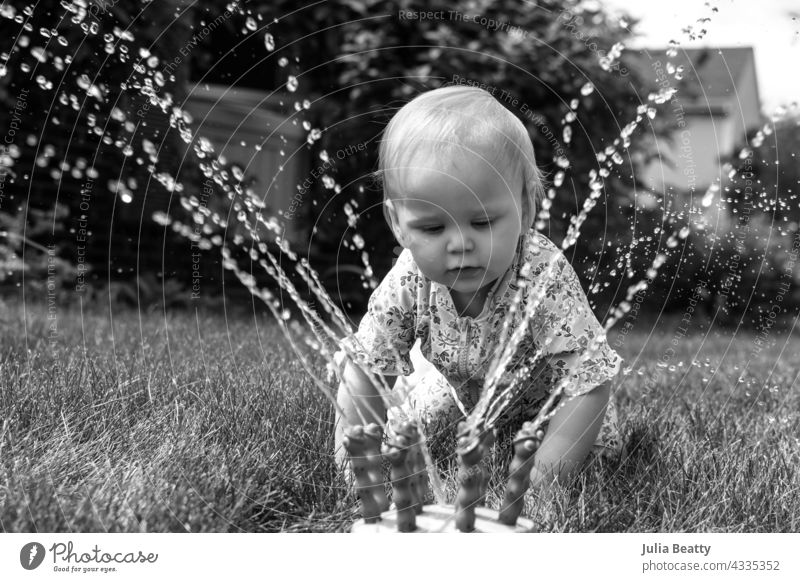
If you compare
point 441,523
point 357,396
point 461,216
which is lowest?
point 441,523

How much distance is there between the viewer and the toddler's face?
1.11m

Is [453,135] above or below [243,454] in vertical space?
above

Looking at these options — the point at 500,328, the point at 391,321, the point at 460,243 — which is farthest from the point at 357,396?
the point at 460,243

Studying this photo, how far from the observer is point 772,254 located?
10.7 ft

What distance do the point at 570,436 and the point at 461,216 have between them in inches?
15.3

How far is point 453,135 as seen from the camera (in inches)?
45.3

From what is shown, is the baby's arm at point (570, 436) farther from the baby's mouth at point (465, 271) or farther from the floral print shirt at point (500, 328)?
the baby's mouth at point (465, 271)

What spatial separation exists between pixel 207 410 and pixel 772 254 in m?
2.57

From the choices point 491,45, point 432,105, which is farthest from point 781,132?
point 432,105

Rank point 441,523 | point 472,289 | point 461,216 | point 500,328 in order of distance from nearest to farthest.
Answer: point 441,523, point 461,216, point 472,289, point 500,328

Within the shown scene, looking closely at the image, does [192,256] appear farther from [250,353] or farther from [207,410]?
[207,410]

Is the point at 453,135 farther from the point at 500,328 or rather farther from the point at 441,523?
the point at 441,523

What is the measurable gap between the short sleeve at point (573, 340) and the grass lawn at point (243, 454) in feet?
0.44
